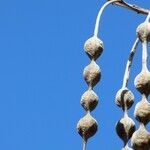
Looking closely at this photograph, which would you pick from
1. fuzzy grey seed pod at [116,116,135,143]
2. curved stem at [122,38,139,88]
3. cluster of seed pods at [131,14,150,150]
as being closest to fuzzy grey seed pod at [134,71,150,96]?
cluster of seed pods at [131,14,150,150]

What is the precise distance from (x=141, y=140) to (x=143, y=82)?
0.24 m

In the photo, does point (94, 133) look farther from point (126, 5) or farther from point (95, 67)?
point (126, 5)

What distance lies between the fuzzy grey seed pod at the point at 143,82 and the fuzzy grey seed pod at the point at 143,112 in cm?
6

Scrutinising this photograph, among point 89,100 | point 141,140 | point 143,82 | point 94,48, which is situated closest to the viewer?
point 141,140

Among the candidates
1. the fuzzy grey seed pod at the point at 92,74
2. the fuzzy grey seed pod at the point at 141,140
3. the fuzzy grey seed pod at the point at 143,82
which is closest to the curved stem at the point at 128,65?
the fuzzy grey seed pod at the point at 92,74

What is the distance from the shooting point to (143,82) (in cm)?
395

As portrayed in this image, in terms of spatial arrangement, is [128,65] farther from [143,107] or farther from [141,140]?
[141,140]

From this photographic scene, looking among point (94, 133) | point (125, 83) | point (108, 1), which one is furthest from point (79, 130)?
point (108, 1)

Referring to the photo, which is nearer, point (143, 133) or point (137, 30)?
point (143, 133)

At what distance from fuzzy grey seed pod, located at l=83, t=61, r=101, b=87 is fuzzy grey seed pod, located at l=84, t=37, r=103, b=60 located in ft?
0.17

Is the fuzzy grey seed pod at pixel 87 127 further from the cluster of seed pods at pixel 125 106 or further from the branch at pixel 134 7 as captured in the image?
the branch at pixel 134 7

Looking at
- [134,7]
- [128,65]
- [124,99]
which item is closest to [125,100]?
[124,99]

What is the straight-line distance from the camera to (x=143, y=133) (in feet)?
12.6

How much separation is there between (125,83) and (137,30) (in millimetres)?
227
